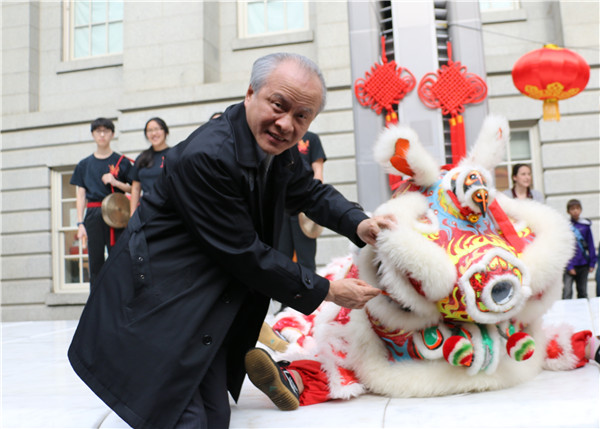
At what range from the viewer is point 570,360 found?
6.64 ft

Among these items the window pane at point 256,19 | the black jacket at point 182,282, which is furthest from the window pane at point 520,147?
the black jacket at point 182,282

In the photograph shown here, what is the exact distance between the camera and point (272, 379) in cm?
160

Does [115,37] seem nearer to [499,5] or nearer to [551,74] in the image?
[499,5]

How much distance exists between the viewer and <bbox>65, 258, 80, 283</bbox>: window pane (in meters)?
8.81

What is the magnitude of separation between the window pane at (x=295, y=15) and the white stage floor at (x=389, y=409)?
7075 mm

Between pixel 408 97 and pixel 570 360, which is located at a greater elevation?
pixel 408 97


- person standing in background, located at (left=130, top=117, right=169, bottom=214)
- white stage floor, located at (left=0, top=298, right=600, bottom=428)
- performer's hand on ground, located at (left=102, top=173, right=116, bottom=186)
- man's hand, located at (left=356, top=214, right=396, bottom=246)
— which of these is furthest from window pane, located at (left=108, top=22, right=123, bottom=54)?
man's hand, located at (left=356, top=214, right=396, bottom=246)

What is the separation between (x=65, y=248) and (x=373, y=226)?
8.27 m

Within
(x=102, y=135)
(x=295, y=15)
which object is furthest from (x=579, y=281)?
(x=295, y=15)

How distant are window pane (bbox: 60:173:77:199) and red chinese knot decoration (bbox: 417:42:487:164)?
7.52 meters

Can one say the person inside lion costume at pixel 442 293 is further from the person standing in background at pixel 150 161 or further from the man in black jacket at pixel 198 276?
the person standing in background at pixel 150 161

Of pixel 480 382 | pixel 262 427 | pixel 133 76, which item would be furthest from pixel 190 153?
pixel 133 76

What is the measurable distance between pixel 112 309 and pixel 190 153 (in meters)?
0.50

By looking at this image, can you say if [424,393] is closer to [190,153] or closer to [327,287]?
[327,287]
